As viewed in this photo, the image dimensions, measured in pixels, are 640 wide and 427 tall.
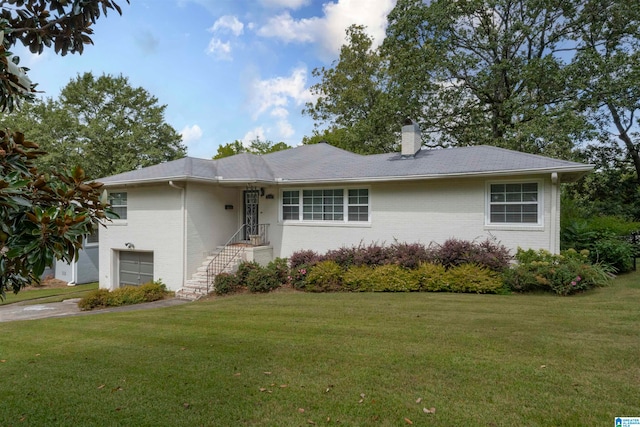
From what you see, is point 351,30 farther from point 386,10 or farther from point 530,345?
point 530,345

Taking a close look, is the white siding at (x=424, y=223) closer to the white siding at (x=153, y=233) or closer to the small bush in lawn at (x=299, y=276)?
the small bush in lawn at (x=299, y=276)

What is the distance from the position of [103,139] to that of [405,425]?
1268 inches

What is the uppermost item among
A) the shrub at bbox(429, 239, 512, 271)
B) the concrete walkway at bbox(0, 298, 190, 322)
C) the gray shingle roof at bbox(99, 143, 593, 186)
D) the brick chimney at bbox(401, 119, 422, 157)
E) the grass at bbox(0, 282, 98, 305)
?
the brick chimney at bbox(401, 119, 422, 157)

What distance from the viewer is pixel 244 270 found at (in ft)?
40.1

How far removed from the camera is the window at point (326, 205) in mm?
13195

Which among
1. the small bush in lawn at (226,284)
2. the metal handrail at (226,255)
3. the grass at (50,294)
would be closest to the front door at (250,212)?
the metal handrail at (226,255)

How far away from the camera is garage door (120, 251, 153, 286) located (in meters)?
14.3

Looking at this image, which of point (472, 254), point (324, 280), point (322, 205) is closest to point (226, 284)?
point (324, 280)

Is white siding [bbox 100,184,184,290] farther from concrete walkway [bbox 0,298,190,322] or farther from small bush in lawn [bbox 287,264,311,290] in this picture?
small bush in lawn [bbox 287,264,311,290]

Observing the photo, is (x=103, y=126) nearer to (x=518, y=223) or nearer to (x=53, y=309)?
(x=53, y=309)

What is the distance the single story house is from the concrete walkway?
141 cm

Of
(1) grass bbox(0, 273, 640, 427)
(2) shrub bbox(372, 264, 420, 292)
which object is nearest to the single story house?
(2) shrub bbox(372, 264, 420, 292)

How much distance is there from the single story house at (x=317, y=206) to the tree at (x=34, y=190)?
32.5ft

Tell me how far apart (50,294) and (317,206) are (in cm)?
1237
